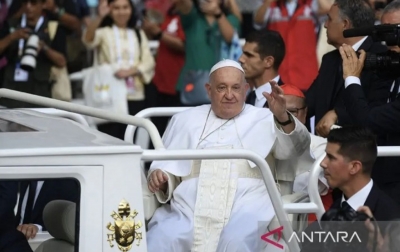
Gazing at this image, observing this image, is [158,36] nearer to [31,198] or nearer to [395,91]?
[395,91]

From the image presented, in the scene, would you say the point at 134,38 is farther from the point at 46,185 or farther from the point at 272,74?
the point at 46,185

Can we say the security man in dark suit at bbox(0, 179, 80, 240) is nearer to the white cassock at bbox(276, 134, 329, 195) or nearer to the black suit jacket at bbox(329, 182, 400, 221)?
the black suit jacket at bbox(329, 182, 400, 221)

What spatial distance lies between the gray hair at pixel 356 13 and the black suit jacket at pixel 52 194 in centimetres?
281

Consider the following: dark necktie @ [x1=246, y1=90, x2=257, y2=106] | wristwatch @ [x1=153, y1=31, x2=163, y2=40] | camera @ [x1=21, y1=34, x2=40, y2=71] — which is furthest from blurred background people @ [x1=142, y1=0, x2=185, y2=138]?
dark necktie @ [x1=246, y1=90, x2=257, y2=106]

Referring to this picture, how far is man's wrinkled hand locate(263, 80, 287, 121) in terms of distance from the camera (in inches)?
227

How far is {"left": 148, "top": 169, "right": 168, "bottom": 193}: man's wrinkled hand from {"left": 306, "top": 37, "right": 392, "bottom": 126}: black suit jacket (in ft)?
3.79

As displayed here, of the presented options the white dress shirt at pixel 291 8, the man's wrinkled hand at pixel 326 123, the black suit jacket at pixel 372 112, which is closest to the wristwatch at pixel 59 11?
the white dress shirt at pixel 291 8

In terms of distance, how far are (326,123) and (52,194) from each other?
232 cm

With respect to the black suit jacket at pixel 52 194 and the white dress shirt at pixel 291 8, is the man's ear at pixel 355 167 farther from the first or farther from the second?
the white dress shirt at pixel 291 8

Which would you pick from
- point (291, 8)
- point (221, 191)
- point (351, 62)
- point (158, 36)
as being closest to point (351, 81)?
point (351, 62)

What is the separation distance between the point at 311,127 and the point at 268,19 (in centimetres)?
319

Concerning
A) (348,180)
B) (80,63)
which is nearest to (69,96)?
(80,63)

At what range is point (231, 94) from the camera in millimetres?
6406

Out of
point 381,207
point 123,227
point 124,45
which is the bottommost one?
point 123,227
